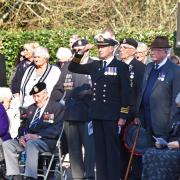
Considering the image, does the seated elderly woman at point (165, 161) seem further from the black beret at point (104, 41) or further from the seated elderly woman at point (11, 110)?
the seated elderly woman at point (11, 110)

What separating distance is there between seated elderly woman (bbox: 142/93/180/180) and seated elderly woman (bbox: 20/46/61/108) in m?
2.62

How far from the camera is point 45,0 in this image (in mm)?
25828

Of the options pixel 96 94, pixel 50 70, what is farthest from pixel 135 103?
pixel 50 70

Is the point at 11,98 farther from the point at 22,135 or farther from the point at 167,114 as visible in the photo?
the point at 167,114

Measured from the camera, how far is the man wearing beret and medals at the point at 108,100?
9.80 metres

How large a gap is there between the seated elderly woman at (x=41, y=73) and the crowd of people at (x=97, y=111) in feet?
0.05

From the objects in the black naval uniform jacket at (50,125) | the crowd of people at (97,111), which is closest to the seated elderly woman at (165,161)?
the crowd of people at (97,111)

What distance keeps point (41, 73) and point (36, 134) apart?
3.75 ft

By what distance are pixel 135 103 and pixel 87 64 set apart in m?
0.86

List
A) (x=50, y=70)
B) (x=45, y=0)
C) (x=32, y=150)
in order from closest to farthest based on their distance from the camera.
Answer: (x=32, y=150) → (x=50, y=70) → (x=45, y=0)

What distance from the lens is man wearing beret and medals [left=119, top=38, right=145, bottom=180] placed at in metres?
10.4

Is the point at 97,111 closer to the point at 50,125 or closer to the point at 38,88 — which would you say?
the point at 50,125

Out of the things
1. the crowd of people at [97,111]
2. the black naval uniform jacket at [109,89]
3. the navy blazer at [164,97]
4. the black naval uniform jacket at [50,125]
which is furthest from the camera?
the black naval uniform jacket at [50,125]

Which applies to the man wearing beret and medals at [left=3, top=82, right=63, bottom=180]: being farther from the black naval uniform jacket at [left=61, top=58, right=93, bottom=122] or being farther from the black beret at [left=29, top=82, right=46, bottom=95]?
the black naval uniform jacket at [left=61, top=58, right=93, bottom=122]
